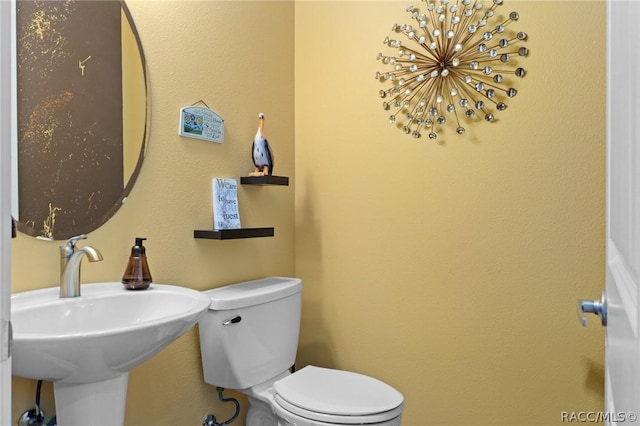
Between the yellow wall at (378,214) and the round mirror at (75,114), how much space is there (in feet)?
0.20

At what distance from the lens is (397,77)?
1931mm

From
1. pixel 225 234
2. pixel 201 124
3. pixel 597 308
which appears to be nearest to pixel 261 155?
pixel 201 124

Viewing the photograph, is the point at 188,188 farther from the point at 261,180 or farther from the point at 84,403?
the point at 84,403

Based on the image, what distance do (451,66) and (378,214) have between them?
0.65m

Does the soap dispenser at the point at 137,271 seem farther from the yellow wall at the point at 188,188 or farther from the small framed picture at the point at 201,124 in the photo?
the small framed picture at the point at 201,124

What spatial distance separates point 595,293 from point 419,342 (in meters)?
0.66

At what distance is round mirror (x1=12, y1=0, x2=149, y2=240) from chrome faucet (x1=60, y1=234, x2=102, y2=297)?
0.24 feet

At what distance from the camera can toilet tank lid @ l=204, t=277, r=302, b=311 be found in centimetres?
159

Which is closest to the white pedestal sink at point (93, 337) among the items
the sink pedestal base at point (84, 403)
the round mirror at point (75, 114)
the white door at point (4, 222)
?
the sink pedestal base at point (84, 403)

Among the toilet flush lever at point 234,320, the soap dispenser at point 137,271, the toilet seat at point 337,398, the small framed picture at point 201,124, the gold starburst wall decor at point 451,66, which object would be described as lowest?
the toilet seat at point 337,398

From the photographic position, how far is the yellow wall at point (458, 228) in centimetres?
162

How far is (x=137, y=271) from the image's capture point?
1.40m

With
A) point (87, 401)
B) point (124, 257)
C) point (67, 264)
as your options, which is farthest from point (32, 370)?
point (124, 257)

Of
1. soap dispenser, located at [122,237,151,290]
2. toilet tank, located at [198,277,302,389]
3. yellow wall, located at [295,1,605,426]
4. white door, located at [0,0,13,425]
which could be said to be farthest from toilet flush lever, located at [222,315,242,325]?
white door, located at [0,0,13,425]
